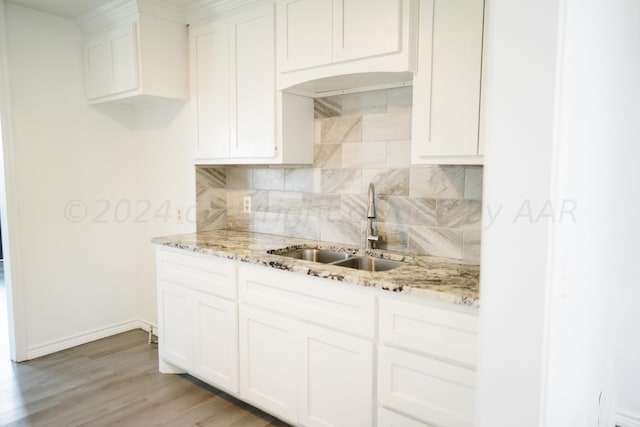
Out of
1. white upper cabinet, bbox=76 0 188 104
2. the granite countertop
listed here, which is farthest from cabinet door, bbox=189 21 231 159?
the granite countertop

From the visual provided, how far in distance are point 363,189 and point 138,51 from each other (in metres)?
1.77

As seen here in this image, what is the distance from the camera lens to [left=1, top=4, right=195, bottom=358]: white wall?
306 cm

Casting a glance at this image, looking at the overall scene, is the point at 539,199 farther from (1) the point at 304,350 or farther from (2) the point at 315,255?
(2) the point at 315,255

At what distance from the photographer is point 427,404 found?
168 cm

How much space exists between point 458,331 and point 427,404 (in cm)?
34

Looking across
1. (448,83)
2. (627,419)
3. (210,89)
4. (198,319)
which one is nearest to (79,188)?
(210,89)

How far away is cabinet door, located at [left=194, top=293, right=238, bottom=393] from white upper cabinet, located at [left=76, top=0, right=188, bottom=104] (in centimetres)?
149

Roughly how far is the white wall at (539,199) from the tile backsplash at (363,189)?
3.00ft

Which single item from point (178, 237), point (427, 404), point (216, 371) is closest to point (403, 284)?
point (427, 404)

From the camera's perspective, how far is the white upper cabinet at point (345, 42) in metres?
1.97

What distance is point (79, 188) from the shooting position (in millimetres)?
3338

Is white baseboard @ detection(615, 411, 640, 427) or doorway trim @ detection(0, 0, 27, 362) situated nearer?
white baseboard @ detection(615, 411, 640, 427)

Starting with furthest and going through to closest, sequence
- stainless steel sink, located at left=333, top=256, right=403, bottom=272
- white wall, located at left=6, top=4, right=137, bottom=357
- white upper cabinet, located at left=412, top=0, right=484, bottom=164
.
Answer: white wall, located at left=6, top=4, right=137, bottom=357 → stainless steel sink, located at left=333, top=256, right=403, bottom=272 → white upper cabinet, located at left=412, top=0, right=484, bottom=164

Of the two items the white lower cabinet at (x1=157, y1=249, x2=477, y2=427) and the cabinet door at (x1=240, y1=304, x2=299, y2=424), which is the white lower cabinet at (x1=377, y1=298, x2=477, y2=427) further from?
the cabinet door at (x1=240, y1=304, x2=299, y2=424)
